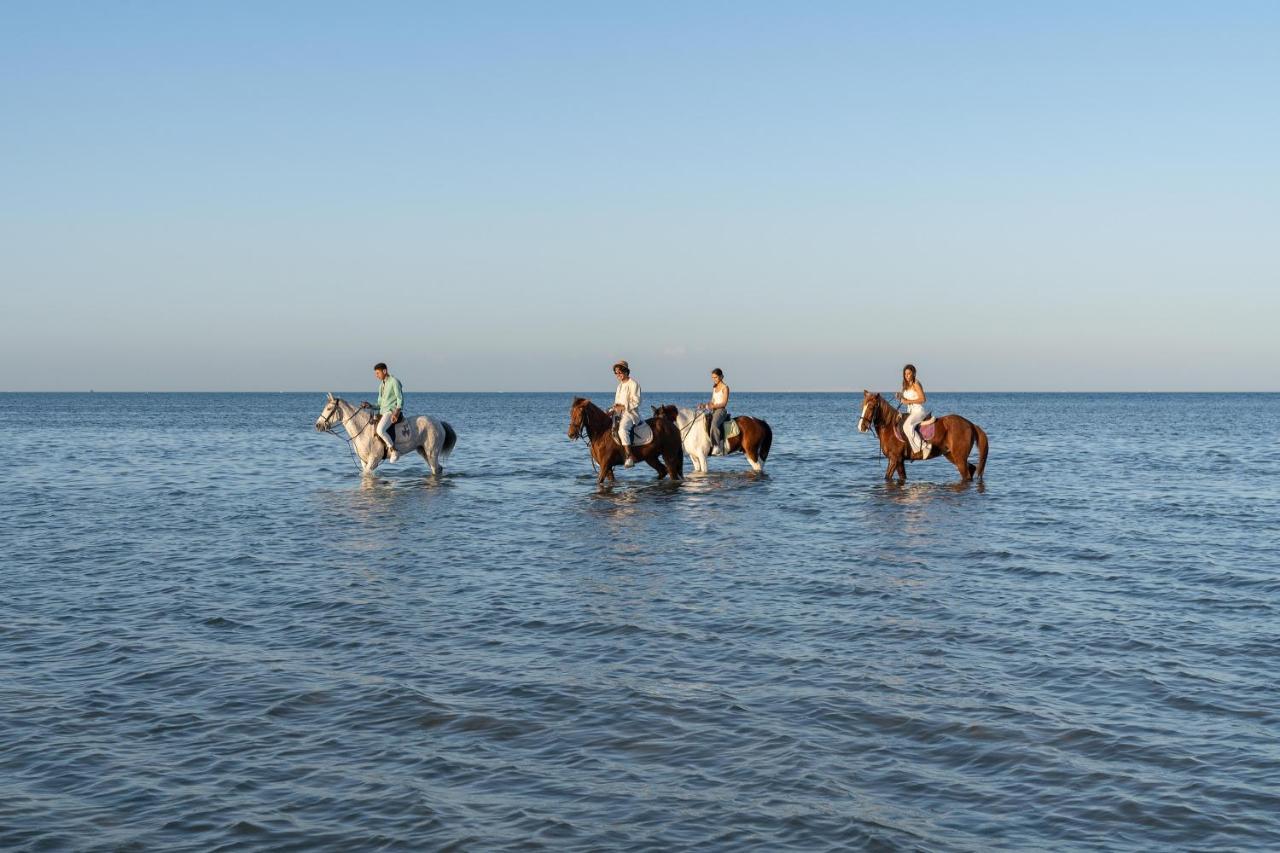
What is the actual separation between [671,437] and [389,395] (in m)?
6.14

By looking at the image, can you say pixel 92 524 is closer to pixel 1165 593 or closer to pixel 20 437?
pixel 1165 593

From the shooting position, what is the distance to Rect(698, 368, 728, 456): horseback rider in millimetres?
24672

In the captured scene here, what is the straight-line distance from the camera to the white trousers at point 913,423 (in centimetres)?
2291

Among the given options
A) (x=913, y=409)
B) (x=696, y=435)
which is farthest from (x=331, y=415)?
(x=913, y=409)

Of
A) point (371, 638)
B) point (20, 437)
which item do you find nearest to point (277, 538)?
point (371, 638)

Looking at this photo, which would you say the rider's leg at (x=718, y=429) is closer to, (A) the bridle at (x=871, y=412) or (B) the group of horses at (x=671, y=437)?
(B) the group of horses at (x=671, y=437)

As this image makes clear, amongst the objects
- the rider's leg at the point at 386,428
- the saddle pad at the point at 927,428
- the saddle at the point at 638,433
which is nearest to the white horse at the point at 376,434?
the rider's leg at the point at 386,428

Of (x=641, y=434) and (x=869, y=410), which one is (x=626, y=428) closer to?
(x=641, y=434)

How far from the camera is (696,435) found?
25844 mm

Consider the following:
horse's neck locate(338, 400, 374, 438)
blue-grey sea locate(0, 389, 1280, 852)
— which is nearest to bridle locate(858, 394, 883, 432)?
blue-grey sea locate(0, 389, 1280, 852)

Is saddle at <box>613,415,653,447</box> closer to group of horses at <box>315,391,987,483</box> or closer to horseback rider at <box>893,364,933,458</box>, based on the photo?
group of horses at <box>315,391,987,483</box>

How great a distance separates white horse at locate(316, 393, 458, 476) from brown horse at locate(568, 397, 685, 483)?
11.9 ft

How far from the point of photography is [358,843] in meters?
5.68

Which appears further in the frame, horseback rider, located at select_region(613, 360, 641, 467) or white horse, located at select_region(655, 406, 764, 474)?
white horse, located at select_region(655, 406, 764, 474)
